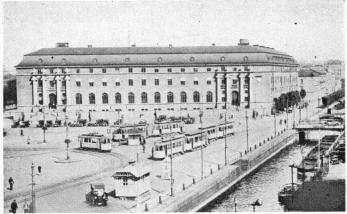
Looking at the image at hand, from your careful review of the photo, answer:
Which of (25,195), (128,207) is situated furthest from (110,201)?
(25,195)

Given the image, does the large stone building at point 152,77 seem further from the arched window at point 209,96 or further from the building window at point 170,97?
the arched window at point 209,96

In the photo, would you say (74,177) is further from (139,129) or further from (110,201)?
(139,129)

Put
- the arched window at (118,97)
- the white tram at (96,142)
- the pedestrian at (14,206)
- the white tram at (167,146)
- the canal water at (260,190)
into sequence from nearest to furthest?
the pedestrian at (14,206) → the canal water at (260,190) → the white tram at (167,146) → the white tram at (96,142) → the arched window at (118,97)

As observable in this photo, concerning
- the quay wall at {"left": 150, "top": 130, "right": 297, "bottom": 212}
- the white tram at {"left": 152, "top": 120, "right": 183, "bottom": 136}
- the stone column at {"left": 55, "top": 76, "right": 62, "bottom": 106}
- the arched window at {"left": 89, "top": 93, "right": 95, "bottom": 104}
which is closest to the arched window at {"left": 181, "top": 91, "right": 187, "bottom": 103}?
the arched window at {"left": 89, "top": 93, "right": 95, "bottom": 104}

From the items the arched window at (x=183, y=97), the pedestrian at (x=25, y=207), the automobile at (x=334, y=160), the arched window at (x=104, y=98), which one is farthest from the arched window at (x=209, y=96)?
the pedestrian at (x=25, y=207)

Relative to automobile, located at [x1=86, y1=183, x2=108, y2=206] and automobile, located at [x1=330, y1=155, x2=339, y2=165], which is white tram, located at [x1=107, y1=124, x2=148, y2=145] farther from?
automobile, located at [x1=86, y1=183, x2=108, y2=206]

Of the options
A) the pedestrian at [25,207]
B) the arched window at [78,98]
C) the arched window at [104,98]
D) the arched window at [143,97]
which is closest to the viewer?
the pedestrian at [25,207]
